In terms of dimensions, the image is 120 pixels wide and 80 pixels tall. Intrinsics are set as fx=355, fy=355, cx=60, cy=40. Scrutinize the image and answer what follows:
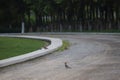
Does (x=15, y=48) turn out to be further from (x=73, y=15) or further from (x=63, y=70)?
(x=73, y=15)

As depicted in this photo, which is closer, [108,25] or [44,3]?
[108,25]

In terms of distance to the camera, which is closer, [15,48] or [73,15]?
[15,48]

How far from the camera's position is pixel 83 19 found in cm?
5094

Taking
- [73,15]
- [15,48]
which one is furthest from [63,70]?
[73,15]

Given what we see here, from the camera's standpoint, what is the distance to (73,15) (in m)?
52.5

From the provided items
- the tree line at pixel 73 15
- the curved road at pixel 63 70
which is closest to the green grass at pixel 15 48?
the curved road at pixel 63 70

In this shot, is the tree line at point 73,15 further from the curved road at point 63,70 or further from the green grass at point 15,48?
the curved road at point 63,70

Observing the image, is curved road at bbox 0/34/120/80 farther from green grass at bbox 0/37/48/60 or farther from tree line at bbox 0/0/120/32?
tree line at bbox 0/0/120/32

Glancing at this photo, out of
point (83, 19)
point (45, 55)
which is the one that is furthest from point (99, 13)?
point (45, 55)

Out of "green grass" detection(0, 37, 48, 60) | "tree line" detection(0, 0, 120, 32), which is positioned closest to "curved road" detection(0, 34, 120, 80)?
"green grass" detection(0, 37, 48, 60)

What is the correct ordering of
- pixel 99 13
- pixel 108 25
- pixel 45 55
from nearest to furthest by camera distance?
1. pixel 45 55
2. pixel 108 25
3. pixel 99 13

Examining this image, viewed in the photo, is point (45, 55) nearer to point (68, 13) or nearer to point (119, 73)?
point (119, 73)

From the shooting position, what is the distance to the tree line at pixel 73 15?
4725 cm

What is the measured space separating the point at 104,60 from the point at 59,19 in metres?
39.1
